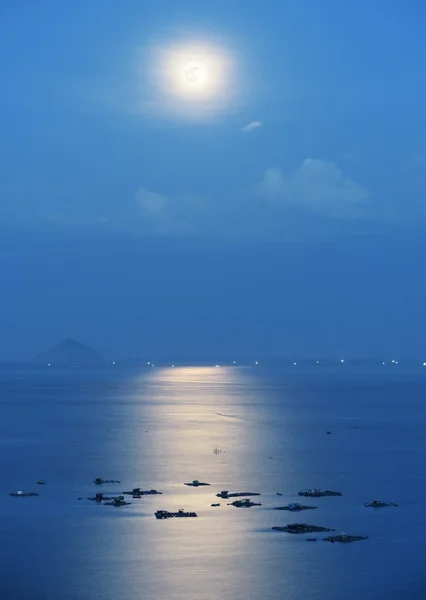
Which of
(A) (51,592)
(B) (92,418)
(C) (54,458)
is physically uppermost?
(B) (92,418)

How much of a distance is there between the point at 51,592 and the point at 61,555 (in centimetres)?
656

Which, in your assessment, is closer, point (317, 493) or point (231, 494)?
point (317, 493)

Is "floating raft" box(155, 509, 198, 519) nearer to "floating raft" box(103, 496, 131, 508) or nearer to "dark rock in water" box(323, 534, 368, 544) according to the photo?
"floating raft" box(103, 496, 131, 508)

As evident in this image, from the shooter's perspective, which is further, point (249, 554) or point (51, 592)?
point (249, 554)

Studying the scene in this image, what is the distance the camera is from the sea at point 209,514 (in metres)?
44.3

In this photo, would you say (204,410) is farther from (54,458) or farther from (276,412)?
(54,458)

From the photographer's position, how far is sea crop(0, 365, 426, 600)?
1745 inches

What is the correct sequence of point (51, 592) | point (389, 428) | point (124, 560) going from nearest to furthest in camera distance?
1. point (51, 592)
2. point (124, 560)
3. point (389, 428)

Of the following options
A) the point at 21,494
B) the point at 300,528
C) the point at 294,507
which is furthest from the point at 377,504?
the point at 21,494

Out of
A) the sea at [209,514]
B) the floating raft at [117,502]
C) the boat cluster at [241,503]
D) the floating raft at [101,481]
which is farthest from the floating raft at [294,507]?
the floating raft at [101,481]

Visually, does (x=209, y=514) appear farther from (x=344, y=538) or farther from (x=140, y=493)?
(x=344, y=538)

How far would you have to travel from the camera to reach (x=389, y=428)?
120m

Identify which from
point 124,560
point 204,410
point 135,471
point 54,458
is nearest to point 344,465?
point 135,471

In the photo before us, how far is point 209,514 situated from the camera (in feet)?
188
